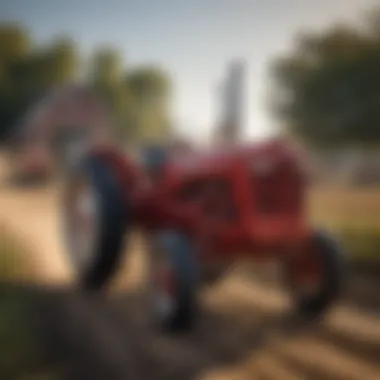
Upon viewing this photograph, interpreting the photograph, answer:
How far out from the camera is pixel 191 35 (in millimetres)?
969

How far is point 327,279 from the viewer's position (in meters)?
1.02

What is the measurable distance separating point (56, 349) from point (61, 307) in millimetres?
60

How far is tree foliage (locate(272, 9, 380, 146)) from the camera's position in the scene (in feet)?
3.11

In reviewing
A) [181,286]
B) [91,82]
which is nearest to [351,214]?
[181,286]

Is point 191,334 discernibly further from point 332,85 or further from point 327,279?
point 332,85

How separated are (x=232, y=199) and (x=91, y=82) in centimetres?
23

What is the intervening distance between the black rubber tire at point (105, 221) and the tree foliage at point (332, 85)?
9.5 inches

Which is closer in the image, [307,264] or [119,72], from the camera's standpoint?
[119,72]

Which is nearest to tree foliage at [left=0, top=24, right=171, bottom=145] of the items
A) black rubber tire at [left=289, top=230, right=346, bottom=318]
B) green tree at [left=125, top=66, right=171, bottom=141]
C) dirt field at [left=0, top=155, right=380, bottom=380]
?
green tree at [left=125, top=66, right=171, bottom=141]

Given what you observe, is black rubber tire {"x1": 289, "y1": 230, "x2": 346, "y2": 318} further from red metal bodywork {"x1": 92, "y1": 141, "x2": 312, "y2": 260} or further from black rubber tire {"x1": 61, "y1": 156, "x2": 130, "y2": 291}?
black rubber tire {"x1": 61, "y1": 156, "x2": 130, "y2": 291}

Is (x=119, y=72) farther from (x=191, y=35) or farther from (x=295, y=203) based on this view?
(x=295, y=203)

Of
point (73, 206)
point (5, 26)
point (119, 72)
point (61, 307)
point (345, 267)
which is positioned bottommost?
point (345, 267)

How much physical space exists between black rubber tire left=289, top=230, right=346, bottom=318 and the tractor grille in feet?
0.17

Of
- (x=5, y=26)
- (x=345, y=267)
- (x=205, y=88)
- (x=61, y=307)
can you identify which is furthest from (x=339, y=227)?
(x=5, y=26)
